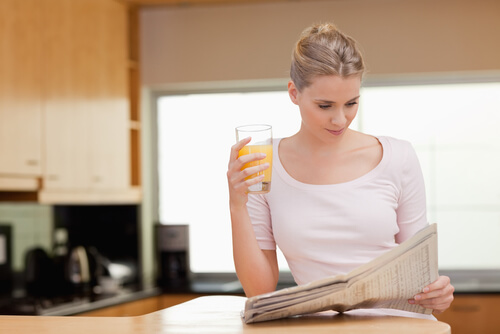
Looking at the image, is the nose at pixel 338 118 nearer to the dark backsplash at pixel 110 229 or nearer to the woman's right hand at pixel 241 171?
the woman's right hand at pixel 241 171

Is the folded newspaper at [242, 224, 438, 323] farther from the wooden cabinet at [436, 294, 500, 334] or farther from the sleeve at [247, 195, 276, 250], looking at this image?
the wooden cabinet at [436, 294, 500, 334]

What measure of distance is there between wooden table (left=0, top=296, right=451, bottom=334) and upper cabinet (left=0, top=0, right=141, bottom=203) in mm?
1881

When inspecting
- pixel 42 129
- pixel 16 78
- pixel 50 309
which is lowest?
pixel 50 309

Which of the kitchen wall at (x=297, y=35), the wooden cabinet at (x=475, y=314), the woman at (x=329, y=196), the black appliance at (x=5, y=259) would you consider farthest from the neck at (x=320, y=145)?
the kitchen wall at (x=297, y=35)

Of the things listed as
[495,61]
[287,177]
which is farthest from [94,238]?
[287,177]

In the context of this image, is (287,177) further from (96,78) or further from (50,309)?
(96,78)

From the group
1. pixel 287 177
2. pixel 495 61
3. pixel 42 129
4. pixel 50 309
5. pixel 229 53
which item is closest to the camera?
pixel 287 177

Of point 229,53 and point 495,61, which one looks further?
point 229,53

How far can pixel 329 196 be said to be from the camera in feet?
5.40

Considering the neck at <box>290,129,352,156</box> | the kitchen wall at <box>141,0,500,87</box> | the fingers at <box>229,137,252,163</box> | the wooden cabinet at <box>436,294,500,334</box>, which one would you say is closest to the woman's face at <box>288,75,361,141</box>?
the neck at <box>290,129,352,156</box>

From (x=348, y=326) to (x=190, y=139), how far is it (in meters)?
3.48

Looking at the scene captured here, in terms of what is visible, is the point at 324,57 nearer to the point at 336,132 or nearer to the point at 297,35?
the point at 336,132

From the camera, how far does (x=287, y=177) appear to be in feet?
5.60

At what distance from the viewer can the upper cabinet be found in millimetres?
3391
